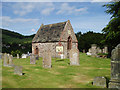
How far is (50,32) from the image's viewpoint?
26.0 metres

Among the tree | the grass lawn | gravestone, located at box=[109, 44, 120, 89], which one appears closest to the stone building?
the tree

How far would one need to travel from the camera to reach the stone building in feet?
76.5

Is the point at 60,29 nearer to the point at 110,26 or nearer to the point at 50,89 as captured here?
the point at 110,26

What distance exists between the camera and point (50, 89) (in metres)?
6.42

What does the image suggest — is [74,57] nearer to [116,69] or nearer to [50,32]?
[116,69]

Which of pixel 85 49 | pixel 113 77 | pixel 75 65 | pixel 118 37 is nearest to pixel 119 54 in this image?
pixel 113 77

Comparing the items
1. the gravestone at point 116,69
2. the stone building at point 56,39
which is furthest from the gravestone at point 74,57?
the gravestone at point 116,69

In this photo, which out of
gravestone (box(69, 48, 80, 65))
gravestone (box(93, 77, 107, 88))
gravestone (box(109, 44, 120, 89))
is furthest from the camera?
gravestone (box(69, 48, 80, 65))

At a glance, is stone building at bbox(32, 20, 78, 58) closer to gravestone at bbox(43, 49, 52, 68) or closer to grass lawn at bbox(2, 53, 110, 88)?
gravestone at bbox(43, 49, 52, 68)

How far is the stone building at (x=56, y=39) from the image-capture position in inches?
918

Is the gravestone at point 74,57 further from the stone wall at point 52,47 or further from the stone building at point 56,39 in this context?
the stone wall at point 52,47

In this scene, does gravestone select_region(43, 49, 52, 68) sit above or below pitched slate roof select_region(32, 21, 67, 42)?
below

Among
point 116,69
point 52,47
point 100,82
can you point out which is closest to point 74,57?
point 100,82

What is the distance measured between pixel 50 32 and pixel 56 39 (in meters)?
3.45
